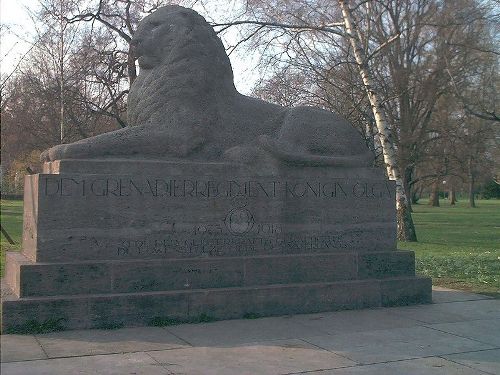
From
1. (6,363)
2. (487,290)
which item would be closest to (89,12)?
(487,290)

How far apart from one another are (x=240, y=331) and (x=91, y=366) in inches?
73.2

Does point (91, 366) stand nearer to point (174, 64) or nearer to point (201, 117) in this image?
point (201, 117)

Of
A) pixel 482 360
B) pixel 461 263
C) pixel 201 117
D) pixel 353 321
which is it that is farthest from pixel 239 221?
pixel 461 263

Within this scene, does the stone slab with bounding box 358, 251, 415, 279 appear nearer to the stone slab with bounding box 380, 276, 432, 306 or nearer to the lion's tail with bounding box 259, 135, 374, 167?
the stone slab with bounding box 380, 276, 432, 306

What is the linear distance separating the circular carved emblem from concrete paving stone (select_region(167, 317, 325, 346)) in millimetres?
1124

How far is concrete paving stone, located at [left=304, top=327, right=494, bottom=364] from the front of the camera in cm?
576

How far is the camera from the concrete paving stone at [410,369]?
5195mm

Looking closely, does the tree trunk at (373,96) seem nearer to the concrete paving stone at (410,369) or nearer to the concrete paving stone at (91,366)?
the concrete paving stone at (410,369)

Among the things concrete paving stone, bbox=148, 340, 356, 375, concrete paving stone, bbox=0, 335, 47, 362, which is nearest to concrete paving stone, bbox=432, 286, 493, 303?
concrete paving stone, bbox=148, 340, 356, 375

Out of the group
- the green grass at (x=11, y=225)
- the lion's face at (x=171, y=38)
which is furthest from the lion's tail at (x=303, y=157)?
the green grass at (x=11, y=225)

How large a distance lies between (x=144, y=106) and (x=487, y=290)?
19.0 feet

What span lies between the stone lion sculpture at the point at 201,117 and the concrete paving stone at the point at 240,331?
6.56 ft

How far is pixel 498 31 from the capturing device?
816 inches

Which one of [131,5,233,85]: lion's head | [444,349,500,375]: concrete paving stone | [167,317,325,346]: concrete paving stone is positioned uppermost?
[131,5,233,85]: lion's head
